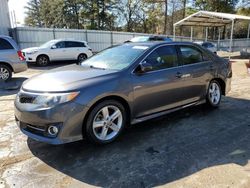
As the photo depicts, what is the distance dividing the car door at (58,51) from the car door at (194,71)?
1158 centimetres

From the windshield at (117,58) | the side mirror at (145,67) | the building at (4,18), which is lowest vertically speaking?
the side mirror at (145,67)

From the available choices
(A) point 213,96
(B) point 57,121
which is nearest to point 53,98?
(B) point 57,121

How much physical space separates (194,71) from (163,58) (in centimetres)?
83

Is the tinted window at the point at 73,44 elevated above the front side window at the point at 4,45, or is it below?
below

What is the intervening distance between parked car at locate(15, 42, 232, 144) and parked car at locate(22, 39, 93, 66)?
9656 mm

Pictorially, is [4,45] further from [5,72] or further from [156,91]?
[156,91]

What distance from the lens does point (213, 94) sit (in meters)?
5.87

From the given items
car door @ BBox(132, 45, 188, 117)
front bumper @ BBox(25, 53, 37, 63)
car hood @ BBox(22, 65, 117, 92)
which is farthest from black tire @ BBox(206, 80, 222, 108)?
front bumper @ BBox(25, 53, 37, 63)

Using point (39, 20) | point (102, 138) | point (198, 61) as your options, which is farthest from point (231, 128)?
point (39, 20)

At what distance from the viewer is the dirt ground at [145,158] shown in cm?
307

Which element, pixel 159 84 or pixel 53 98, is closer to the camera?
Answer: pixel 53 98

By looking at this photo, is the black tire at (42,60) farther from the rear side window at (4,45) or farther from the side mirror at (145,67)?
the side mirror at (145,67)

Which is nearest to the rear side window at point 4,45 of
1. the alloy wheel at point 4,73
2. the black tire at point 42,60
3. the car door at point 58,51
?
the alloy wheel at point 4,73

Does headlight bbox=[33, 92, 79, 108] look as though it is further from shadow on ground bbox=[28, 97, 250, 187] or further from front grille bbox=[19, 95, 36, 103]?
shadow on ground bbox=[28, 97, 250, 187]
